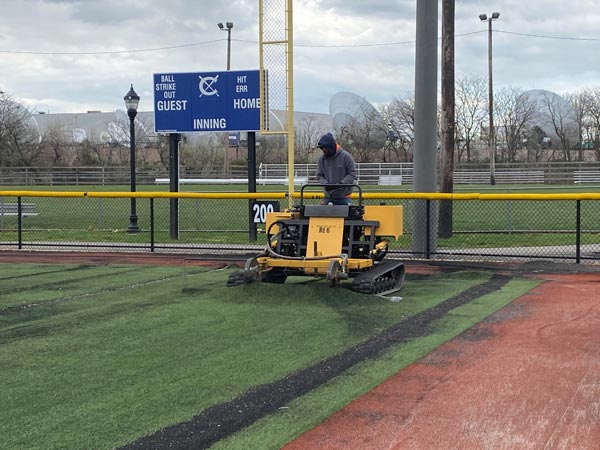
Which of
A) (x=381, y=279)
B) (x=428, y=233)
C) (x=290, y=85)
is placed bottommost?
(x=381, y=279)

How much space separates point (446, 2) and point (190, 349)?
47.2 feet

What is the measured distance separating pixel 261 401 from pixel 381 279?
167 inches

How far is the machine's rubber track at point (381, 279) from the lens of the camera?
8594 millimetres

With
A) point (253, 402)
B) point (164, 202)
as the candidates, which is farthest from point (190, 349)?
point (164, 202)

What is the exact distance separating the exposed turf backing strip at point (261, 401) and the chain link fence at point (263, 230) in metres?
5.11

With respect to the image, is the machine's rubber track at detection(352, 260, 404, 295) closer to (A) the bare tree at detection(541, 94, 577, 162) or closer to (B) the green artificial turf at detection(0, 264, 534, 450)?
(B) the green artificial turf at detection(0, 264, 534, 450)

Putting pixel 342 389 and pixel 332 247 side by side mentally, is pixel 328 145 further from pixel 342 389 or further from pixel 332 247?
pixel 342 389

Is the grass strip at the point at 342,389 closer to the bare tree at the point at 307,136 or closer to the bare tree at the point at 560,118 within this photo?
the bare tree at the point at 307,136

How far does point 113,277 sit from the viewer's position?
36.1 ft

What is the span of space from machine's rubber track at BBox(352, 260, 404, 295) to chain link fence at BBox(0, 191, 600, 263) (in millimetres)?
2318

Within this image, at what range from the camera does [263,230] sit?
16938mm

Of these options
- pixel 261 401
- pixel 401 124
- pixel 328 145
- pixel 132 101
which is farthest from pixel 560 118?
pixel 261 401

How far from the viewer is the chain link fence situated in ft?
42.8

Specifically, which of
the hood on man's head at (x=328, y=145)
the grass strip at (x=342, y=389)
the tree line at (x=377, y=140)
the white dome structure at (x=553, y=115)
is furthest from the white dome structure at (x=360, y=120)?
the grass strip at (x=342, y=389)
